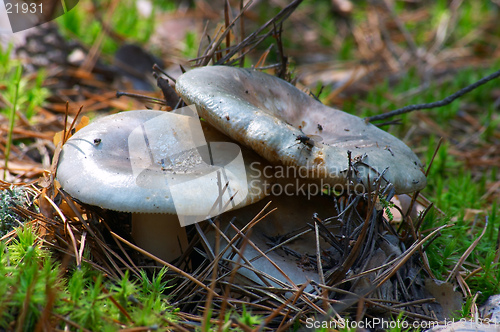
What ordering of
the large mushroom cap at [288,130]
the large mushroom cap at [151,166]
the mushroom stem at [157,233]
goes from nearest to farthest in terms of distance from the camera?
the large mushroom cap at [151,166] → the large mushroom cap at [288,130] → the mushroom stem at [157,233]

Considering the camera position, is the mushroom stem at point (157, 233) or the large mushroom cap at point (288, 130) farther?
the mushroom stem at point (157, 233)

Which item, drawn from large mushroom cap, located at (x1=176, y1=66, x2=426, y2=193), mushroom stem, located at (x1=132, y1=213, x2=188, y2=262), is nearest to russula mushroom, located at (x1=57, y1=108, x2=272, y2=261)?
mushroom stem, located at (x1=132, y1=213, x2=188, y2=262)

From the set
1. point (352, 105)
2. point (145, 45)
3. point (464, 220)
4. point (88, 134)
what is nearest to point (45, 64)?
point (145, 45)

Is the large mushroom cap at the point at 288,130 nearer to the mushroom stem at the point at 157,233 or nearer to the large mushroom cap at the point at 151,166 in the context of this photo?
the large mushroom cap at the point at 151,166

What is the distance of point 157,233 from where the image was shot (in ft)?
6.98

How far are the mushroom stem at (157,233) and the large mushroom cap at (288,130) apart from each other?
1.79 ft

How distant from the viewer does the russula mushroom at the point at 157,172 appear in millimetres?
1726

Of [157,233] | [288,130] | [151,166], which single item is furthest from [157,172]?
[288,130]

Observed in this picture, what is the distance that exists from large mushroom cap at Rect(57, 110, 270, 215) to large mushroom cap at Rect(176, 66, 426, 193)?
0.17 meters

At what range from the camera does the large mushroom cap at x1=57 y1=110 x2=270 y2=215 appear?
172 cm

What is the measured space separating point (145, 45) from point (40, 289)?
4.29m

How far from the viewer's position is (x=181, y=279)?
2068 millimetres

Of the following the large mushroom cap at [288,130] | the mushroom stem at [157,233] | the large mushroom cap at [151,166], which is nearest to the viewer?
the large mushroom cap at [151,166]

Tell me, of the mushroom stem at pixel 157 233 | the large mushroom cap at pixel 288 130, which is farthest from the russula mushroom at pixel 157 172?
the large mushroom cap at pixel 288 130
